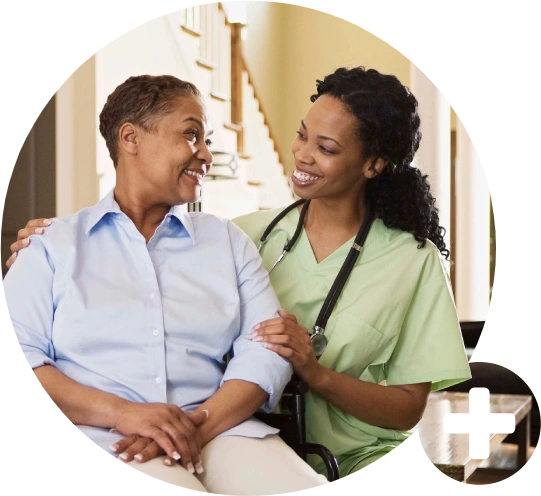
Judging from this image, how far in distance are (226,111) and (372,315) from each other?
0.33m

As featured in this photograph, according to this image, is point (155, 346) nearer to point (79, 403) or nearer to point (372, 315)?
point (79, 403)

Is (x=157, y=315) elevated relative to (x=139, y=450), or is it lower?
elevated

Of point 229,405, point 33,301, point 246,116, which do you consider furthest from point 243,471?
point 246,116

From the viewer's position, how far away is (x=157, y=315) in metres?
0.94

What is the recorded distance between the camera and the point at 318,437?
42.3 inches

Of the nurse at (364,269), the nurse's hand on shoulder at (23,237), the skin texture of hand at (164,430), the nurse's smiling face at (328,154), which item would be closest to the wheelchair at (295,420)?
the nurse at (364,269)

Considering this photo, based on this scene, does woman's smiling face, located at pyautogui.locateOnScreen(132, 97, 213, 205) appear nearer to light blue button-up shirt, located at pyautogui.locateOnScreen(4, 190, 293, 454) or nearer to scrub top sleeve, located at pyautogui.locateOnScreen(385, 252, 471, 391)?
light blue button-up shirt, located at pyautogui.locateOnScreen(4, 190, 293, 454)

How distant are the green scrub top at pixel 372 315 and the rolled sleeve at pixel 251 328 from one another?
0.08m

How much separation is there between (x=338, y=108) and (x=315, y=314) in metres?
0.28

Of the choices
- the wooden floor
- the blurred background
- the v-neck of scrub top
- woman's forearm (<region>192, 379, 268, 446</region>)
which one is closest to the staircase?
the blurred background

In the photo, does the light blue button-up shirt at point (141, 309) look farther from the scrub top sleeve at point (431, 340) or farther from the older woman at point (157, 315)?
the scrub top sleeve at point (431, 340)

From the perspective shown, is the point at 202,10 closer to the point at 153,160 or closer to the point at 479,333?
the point at 153,160

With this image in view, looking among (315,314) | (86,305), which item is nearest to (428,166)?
(315,314)

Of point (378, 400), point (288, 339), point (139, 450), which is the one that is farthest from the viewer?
point (378, 400)
